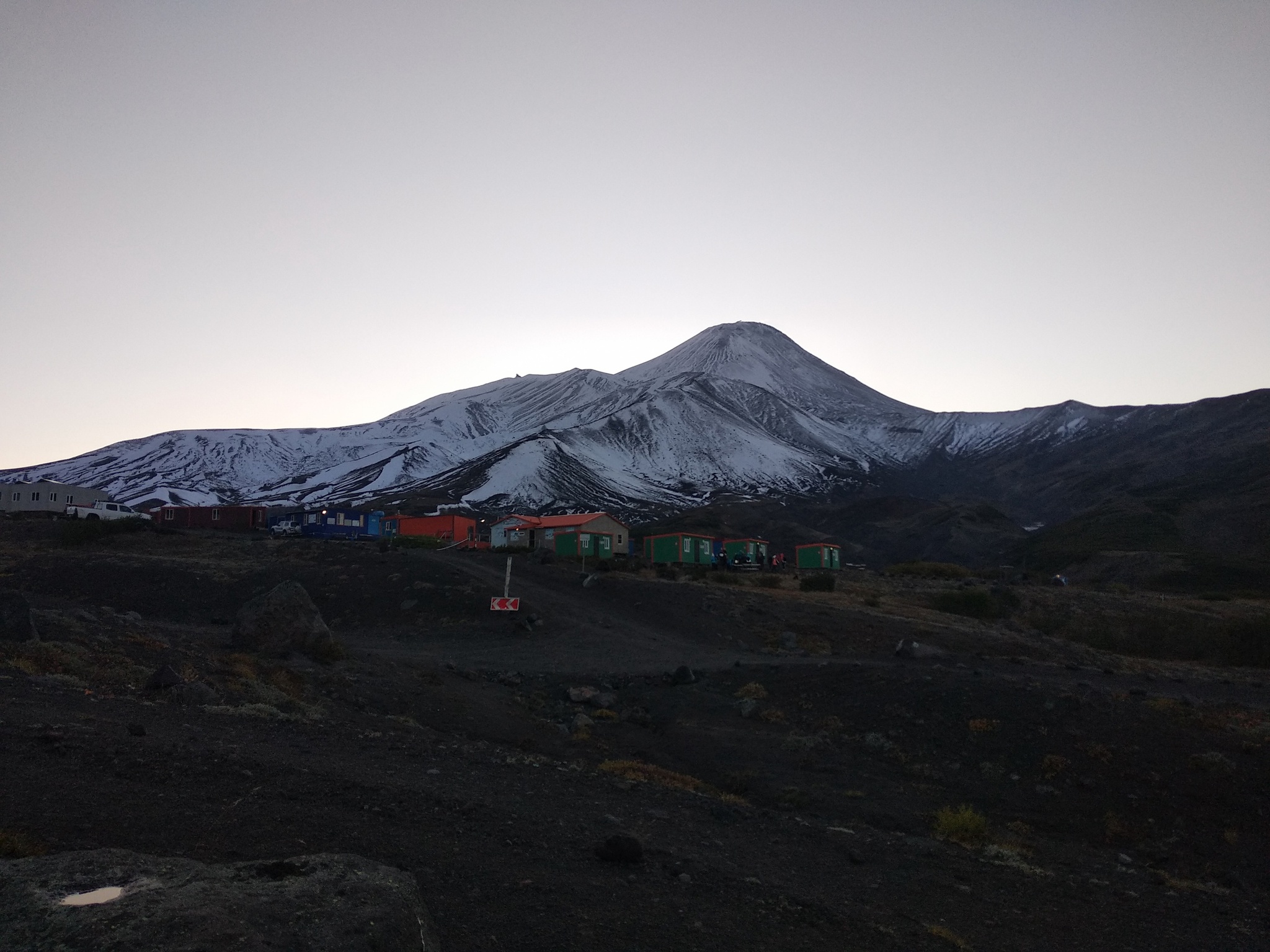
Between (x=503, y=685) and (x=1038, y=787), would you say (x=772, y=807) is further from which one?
(x=503, y=685)

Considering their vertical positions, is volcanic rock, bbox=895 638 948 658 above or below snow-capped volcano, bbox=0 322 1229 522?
below

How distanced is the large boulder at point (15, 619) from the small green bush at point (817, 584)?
102 feet

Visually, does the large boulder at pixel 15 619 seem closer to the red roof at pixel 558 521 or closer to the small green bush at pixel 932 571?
the red roof at pixel 558 521

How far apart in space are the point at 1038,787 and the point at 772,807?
4327 millimetres

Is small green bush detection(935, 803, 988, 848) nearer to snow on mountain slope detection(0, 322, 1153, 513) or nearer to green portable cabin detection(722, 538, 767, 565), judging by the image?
green portable cabin detection(722, 538, 767, 565)

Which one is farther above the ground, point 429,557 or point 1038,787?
point 429,557

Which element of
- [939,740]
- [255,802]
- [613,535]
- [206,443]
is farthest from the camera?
[206,443]

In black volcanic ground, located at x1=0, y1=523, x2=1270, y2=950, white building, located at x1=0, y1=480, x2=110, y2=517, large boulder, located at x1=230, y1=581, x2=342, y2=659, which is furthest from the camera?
white building, located at x1=0, y1=480, x2=110, y2=517

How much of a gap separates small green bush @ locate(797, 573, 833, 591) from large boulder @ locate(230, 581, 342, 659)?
26117 millimetres

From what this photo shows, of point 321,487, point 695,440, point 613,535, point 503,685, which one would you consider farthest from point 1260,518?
point 321,487

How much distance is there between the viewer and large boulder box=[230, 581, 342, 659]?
50.9ft

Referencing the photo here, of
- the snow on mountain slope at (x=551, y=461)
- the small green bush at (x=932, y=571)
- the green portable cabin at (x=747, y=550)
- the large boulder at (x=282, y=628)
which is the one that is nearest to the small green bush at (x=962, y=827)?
the large boulder at (x=282, y=628)

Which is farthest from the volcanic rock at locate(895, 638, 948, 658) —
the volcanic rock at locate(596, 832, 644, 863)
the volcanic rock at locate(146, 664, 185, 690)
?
the volcanic rock at locate(146, 664, 185, 690)

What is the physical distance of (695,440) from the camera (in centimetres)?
18000
